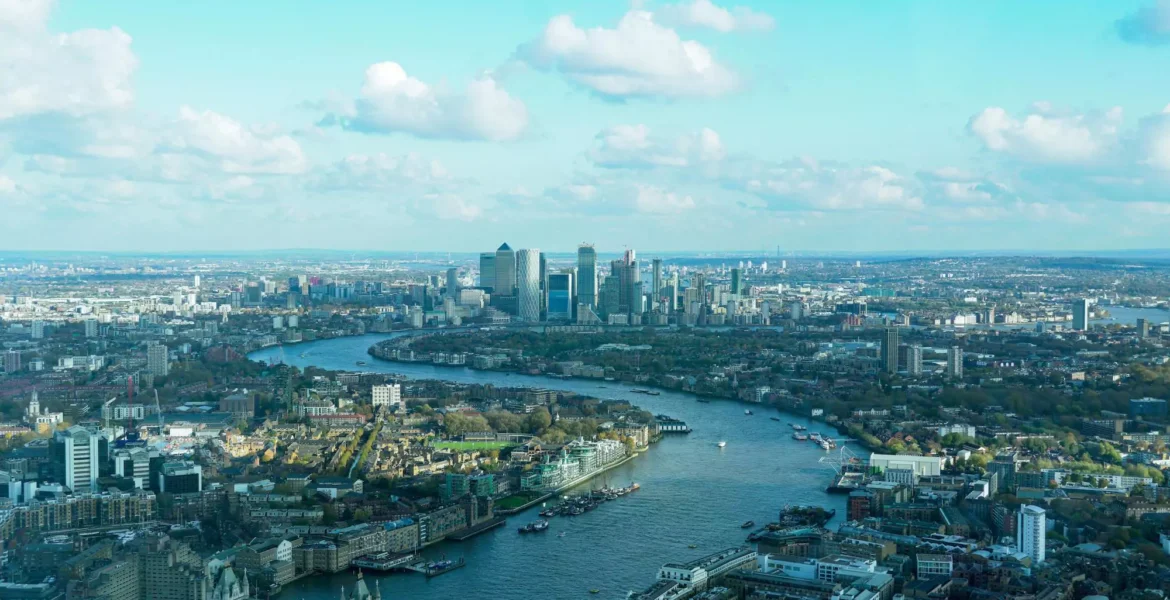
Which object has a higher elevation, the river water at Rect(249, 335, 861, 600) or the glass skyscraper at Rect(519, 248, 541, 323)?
the glass skyscraper at Rect(519, 248, 541, 323)

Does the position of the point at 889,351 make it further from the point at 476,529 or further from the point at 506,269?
the point at 506,269

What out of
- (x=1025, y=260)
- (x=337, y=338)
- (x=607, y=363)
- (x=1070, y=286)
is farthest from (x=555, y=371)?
(x=1025, y=260)

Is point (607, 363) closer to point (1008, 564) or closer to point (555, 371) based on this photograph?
point (555, 371)

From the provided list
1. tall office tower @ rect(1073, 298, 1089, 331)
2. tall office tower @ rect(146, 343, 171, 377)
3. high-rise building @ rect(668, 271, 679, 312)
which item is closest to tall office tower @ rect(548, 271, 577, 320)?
high-rise building @ rect(668, 271, 679, 312)

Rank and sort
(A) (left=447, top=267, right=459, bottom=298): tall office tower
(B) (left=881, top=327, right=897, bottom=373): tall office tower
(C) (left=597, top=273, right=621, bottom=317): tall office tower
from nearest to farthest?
(B) (left=881, top=327, right=897, bottom=373): tall office tower
(C) (left=597, top=273, right=621, bottom=317): tall office tower
(A) (left=447, top=267, right=459, bottom=298): tall office tower

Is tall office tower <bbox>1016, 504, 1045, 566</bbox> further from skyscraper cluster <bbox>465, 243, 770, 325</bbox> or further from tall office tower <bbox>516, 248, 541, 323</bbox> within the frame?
tall office tower <bbox>516, 248, 541, 323</bbox>

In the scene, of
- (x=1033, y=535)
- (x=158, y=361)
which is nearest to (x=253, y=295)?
(x=158, y=361)
